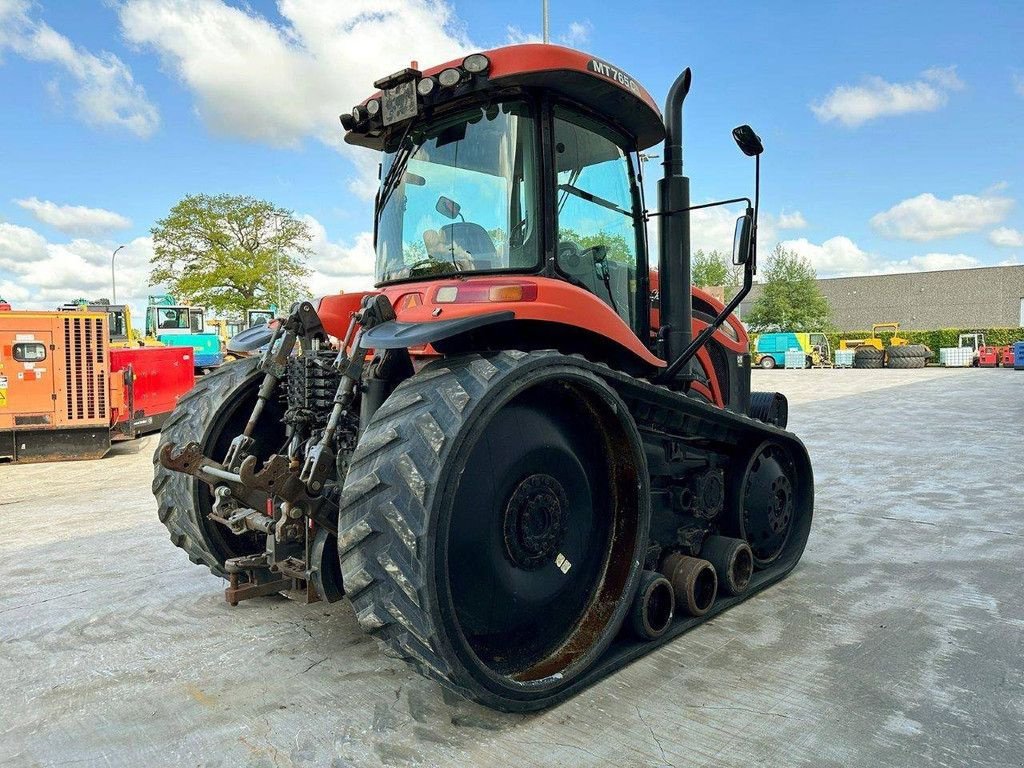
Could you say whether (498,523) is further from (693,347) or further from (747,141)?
(747,141)

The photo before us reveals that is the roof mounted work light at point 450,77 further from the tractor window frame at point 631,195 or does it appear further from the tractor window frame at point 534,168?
the tractor window frame at point 631,195

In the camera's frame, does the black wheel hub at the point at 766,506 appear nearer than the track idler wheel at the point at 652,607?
No

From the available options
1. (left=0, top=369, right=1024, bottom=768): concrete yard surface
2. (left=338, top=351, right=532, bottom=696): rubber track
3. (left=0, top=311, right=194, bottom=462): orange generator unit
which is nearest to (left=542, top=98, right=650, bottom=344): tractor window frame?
(left=338, top=351, right=532, bottom=696): rubber track

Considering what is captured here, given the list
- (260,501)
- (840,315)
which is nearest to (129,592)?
(260,501)

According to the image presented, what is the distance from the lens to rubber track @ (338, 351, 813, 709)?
259 centimetres

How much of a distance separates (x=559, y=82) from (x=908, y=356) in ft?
129

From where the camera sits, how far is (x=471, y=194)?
349 centimetres

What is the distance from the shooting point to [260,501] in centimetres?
322

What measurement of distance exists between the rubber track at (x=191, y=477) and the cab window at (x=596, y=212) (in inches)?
77.1

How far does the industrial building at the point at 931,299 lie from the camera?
56.1 m

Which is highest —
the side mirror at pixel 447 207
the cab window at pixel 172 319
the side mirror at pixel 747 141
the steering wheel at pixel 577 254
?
the cab window at pixel 172 319

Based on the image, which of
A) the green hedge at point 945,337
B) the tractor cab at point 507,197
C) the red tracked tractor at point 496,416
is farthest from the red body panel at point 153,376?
the green hedge at point 945,337

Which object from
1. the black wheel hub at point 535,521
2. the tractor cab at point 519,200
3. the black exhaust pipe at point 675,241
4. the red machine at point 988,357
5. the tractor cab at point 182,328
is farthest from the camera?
the red machine at point 988,357

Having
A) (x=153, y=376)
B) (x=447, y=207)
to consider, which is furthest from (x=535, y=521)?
(x=153, y=376)
